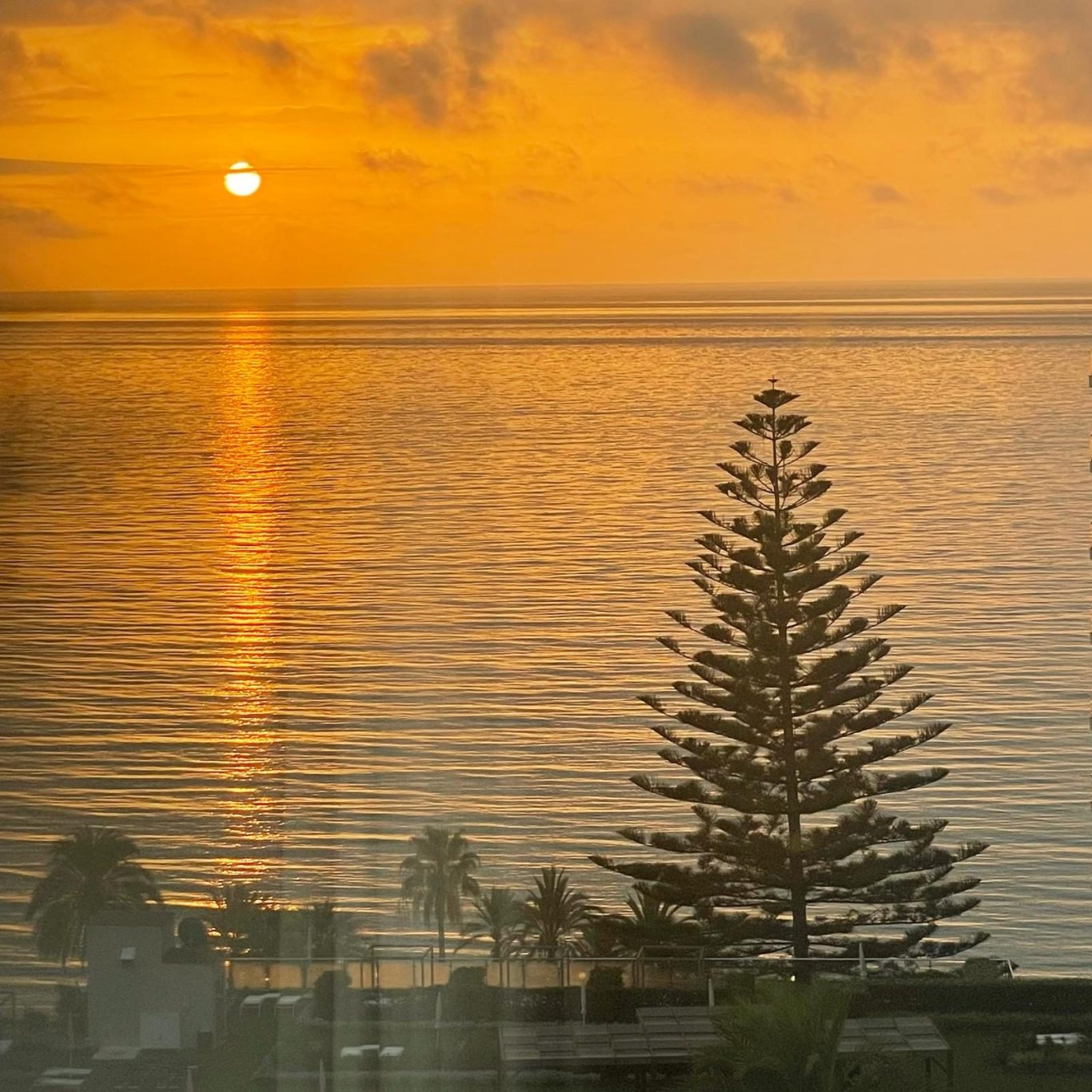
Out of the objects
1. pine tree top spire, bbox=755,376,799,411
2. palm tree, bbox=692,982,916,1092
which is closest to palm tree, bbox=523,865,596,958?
palm tree, bbox=692,982,916,1092

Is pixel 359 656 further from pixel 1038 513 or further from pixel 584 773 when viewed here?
pixel 1038 513

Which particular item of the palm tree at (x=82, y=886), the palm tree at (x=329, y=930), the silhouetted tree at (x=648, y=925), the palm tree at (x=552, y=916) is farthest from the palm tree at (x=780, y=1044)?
the palm tree at (x=82, y=886)

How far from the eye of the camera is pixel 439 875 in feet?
5.86

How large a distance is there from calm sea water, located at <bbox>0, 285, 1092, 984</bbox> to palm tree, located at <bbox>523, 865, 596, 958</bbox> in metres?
0.03

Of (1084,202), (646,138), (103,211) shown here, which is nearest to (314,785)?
(103,211)

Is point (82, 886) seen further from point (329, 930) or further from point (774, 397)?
point (774, 397)

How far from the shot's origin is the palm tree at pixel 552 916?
1788mm

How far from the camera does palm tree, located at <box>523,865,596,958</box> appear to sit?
1.79m

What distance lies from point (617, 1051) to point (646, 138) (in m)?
1.30

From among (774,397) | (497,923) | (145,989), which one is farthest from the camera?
(774,397)

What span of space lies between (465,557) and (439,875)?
1.46 feet

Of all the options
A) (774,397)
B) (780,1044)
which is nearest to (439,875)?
(780,1044)

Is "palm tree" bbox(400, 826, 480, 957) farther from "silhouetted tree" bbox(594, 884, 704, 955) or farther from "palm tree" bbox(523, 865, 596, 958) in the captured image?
"silhouetted tree" bbox(594, 884, 704, 955)

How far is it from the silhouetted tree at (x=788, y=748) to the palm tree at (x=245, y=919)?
46 centimetres
